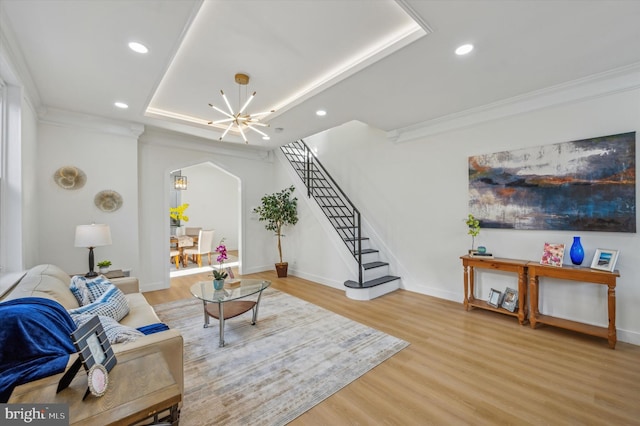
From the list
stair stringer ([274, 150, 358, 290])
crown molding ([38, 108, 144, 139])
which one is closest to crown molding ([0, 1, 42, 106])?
crown molding ([38, 108, 144, 139])

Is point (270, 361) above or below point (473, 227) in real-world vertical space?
below

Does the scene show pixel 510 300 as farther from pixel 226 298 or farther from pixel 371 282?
pixel 226 298

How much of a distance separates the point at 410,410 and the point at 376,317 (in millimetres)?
1698

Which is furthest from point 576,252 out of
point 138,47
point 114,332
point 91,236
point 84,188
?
point 84,188

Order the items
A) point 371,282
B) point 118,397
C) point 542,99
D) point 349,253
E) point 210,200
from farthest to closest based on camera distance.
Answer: point 210,200 < point 349,253 < point 371,282 < point 542,99 < point 118,397

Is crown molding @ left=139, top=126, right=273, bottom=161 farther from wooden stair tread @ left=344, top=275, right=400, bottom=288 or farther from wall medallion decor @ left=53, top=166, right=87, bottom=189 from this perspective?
wooden stair tread @ left=344, top=275, right=400, bottom=288

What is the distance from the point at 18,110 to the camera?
2902 millimetres

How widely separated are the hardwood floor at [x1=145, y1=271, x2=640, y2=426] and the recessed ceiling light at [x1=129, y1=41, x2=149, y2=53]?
3385mm

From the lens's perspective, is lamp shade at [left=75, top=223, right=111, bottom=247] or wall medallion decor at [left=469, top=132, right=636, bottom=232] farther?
lamp shade at [left=75, top=223, right=111, bottom=247]

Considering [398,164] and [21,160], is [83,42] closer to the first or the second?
[21,160]

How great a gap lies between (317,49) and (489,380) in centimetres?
346

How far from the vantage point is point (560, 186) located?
10.8 feet

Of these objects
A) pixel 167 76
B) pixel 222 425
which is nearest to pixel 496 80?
pixel 167 76

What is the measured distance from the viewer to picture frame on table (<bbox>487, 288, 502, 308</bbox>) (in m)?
3.64
